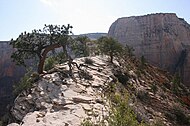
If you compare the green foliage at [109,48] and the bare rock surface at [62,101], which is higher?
the green foliage at [109,48]

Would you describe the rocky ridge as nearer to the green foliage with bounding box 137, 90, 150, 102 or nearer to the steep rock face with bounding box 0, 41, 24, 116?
the green foliage with bounding box 137, 90, 150, 102

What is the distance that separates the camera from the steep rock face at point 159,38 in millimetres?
79812

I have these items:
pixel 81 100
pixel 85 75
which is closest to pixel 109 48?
pixel 85 75

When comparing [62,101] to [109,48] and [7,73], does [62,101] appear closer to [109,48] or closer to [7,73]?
[109,48]

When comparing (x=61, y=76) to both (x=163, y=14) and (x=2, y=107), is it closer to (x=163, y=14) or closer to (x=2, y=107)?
(x=2, y=107)

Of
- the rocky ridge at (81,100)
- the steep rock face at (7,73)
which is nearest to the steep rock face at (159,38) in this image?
the steep rock face at (7,73)

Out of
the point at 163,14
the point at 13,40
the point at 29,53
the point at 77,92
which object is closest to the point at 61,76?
the point at 77,92

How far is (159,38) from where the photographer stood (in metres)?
80.9

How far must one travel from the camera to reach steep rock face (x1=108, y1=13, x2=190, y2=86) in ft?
262

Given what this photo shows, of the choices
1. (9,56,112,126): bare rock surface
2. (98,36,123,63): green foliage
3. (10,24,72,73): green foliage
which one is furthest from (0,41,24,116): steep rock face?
(9,56,112,126): bare rock surface

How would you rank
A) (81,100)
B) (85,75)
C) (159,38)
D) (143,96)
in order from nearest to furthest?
(81,100) → (85,75) → (143,96) → (159,38)

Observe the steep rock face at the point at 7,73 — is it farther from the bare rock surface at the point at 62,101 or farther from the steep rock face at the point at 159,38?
the bare rock surface at the point at 62,101

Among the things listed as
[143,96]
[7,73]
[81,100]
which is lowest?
[7,73]

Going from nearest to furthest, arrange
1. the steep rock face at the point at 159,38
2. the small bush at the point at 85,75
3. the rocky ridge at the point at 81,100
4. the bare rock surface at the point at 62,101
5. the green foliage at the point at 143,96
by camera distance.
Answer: the bare rock surface at the point at 62,101
the rocky ridge at the point at 81,100
the small bush at the point at 85,75
the green foliage at the point at 143,96
the steep rock face at the point at 159,38
